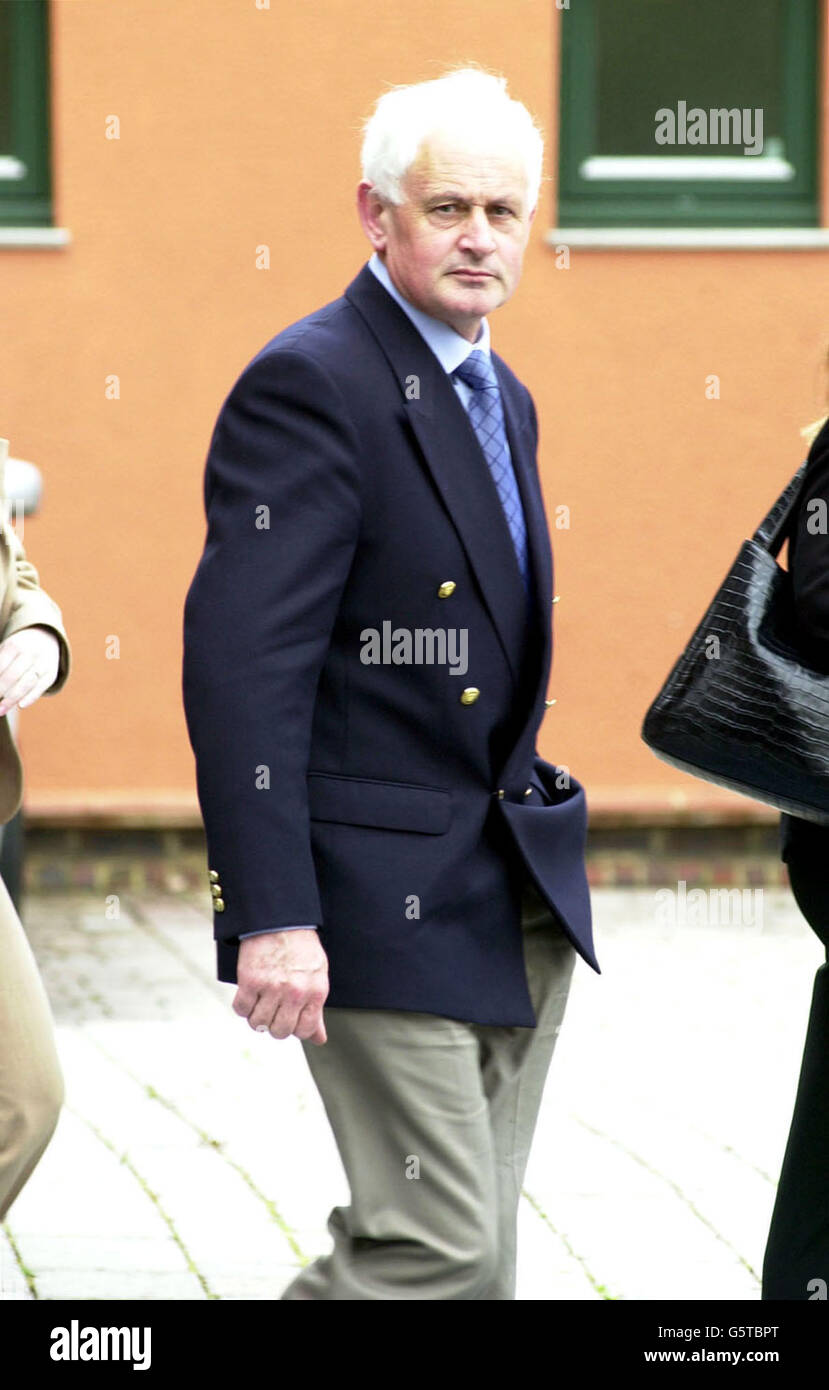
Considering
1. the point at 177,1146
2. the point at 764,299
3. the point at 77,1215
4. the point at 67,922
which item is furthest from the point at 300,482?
the point at 764,299

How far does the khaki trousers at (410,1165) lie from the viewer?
9.43 ft

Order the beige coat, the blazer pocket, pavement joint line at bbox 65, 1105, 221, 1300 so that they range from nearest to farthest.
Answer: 1. the blazer pocket
2. the beige coat
3. pavement joint line at bbox 65, 1105, 221, 1300

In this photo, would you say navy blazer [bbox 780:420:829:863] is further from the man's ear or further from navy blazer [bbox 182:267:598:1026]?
the man's ear

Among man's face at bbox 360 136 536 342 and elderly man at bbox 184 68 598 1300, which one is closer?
elderly man at bbox 184 68 598 1300

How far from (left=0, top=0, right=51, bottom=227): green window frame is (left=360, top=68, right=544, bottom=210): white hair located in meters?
5.73

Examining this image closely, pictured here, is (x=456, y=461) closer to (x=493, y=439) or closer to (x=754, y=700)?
(x=493, y=439)

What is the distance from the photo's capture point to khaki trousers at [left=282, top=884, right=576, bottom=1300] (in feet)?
9.43

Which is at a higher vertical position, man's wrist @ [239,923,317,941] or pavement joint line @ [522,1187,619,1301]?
man's wrist @ [239,923,317,941]

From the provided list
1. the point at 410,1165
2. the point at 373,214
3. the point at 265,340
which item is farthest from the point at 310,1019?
the point at 265,340

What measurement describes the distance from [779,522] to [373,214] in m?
0.78

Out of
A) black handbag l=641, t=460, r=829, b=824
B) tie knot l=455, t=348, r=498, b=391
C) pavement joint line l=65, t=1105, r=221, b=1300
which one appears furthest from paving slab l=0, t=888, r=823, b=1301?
tie knot l=455, t=348, r=498, b=391

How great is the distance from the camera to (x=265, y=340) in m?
8.47

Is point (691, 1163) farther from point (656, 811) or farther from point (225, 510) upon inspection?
point (656, 811)

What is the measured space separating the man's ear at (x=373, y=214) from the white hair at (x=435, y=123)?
0.02m
